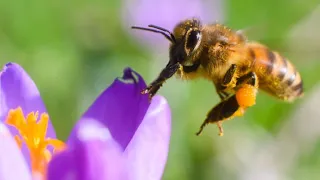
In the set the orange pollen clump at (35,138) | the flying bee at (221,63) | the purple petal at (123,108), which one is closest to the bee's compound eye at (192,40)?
the flying bee at (221,63)

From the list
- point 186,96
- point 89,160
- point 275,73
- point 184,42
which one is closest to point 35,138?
point 89,160

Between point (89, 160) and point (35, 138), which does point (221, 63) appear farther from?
point (89, 160)

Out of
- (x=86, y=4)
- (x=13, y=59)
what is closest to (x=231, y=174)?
(x=13, y=59)

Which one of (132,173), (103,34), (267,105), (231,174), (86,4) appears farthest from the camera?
(86,4)

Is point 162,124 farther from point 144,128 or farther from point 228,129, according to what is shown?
point 228,129

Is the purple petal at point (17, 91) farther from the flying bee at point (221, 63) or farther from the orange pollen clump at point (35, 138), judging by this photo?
the flying bee at point (221, 63)
